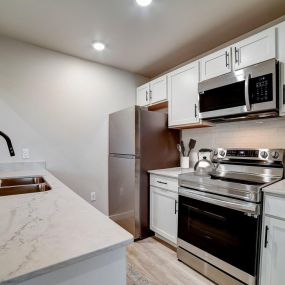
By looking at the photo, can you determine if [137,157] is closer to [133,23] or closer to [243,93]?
[243,93]

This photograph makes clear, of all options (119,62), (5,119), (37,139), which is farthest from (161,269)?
(119,62)

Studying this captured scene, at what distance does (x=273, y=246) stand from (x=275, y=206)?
28cm

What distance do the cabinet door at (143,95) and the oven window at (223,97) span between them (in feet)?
3.37

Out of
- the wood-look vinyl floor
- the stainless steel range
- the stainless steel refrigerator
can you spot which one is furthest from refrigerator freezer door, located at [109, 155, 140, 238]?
the stainless steel range

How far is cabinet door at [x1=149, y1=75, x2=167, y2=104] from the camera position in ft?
8.59

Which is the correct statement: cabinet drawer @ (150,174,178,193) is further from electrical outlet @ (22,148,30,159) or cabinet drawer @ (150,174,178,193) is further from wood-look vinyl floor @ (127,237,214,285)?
electrical outlet @ (22,148,30,159)

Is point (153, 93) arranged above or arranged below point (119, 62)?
below

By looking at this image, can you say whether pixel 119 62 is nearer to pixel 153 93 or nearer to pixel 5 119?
pixel 153 93

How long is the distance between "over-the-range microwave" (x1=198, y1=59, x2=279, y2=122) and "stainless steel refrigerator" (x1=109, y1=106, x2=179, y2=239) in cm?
66

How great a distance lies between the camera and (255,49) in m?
1.69

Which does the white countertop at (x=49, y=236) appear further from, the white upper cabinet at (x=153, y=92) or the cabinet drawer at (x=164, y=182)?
the white upper cabinet at (x=153, y=92)

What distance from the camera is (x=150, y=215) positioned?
2.44m

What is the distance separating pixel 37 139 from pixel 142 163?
1322 millimetres

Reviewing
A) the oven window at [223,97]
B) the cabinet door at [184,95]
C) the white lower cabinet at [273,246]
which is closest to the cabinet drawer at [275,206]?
the white lower cabinet at [273,246]
